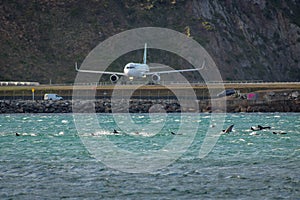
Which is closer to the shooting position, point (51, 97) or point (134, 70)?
point (51, 97)

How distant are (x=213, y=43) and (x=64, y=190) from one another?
109481 mm

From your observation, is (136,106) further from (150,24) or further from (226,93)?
(150,24)

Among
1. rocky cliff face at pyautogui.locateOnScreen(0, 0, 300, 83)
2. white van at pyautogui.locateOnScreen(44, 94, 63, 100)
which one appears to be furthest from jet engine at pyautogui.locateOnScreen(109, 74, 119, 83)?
rocky cliff face at pyautogui.locateOnScreen(0, 0, 300, 83)

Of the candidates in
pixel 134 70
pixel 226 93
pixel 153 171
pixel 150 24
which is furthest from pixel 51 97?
pixel 153 171

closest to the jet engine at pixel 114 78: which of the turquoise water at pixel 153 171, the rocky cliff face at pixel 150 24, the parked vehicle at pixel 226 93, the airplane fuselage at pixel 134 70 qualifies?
the airplane fuselage at pixel 134 70

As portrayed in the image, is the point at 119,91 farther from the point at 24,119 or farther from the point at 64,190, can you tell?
the point at 64,190

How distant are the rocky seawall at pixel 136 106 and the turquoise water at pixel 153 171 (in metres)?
27.0

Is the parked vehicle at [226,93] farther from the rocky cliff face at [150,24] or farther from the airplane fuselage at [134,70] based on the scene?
the rocky cliff face at [150,24]

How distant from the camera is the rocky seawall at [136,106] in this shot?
87.4m

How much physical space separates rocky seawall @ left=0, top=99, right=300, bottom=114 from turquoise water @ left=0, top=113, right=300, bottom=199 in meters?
27.0

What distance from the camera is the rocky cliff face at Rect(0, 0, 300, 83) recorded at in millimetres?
132000

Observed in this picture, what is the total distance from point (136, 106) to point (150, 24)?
5558 cm

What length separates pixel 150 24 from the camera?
143375 millimetres

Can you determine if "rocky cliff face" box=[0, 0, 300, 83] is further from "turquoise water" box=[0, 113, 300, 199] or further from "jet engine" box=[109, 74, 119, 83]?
"turquoise water" box=[0, 113, 300, 199]
